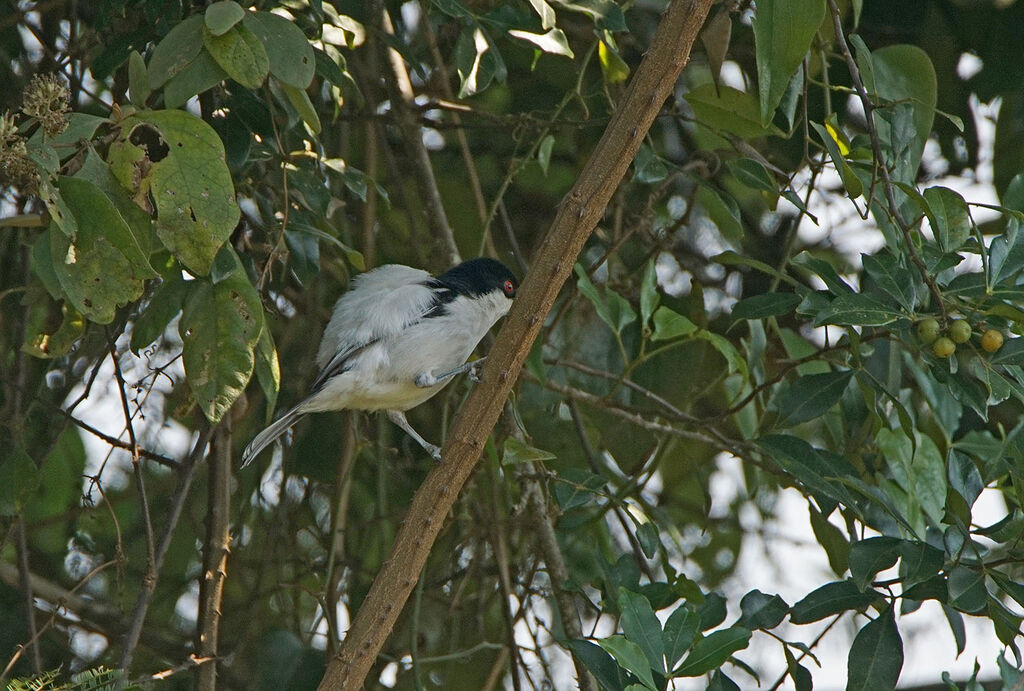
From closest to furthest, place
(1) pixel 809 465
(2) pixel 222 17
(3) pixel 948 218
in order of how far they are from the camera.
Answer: (2) pixel 222 17 → (3) pixel 948 218 → (1) pixel 809 465

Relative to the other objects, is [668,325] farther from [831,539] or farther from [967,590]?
[967,590]

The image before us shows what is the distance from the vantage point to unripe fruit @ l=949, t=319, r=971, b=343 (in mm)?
2188

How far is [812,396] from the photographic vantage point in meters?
2.67

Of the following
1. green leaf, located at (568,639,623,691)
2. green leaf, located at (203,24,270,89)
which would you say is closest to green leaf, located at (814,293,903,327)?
green leaf, located at (568,639,623,691)

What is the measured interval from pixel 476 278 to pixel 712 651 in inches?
50.4

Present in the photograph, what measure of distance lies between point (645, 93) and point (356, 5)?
130 cm

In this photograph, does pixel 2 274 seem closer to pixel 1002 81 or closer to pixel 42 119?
pixel 42 119

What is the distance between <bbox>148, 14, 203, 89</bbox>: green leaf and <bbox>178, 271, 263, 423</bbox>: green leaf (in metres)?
0.43

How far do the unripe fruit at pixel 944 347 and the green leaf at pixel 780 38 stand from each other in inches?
24.0

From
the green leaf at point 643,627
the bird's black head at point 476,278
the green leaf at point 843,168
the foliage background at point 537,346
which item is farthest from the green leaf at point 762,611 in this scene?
the bird's black head at point 476,278

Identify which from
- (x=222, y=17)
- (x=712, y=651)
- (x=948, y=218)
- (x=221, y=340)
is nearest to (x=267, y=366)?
(x=221, y=340)

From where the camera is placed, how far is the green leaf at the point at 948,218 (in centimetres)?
228

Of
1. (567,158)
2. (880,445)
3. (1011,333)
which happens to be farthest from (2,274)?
(1011,333)

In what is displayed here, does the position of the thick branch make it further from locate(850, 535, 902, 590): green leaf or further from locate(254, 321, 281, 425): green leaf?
locate(850, 535, 902, 590): green leaf
